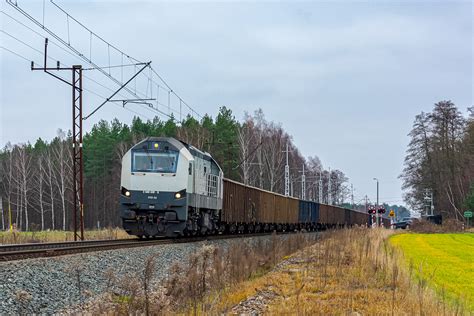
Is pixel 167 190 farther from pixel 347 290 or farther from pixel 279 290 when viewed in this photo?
pixel 347 290

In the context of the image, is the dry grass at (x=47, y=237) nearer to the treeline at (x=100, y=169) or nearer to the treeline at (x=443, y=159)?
the treeline at (x=100, y=169)

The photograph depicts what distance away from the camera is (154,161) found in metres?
23.7

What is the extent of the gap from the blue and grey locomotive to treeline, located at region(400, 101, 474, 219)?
5631cm

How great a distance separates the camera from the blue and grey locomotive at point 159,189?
2291 cm

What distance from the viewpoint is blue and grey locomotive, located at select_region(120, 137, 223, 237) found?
22906mm

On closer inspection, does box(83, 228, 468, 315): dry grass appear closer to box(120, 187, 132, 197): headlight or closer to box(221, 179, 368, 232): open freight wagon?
box(120, 187, 132, 197): headlight

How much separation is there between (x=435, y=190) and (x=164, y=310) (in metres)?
80.5

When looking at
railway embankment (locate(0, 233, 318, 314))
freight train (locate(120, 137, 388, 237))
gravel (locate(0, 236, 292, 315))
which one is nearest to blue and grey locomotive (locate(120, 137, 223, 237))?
freight train (locate(120, 137, 388, 237))

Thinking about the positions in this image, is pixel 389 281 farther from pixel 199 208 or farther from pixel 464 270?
pixel 199 208

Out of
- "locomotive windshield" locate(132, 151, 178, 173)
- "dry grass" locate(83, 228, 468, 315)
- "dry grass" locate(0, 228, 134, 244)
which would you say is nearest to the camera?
"dry grass" locate(83, 228, 468, 315)

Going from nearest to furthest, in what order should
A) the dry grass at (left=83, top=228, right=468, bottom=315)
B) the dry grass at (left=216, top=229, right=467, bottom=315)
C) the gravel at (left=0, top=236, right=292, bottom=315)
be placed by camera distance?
the dry grass at (left=83, top=228, right=468, bottom=315), the dry grass at (left=216, top=229, right=467, bottom=315), the gravel at (left=0, top=236, right=292, bottom=315)

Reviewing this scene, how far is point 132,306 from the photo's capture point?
793 cm

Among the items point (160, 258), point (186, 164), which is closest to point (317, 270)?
point (160, 258)

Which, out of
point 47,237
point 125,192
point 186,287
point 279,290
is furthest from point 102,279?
point 47,237
